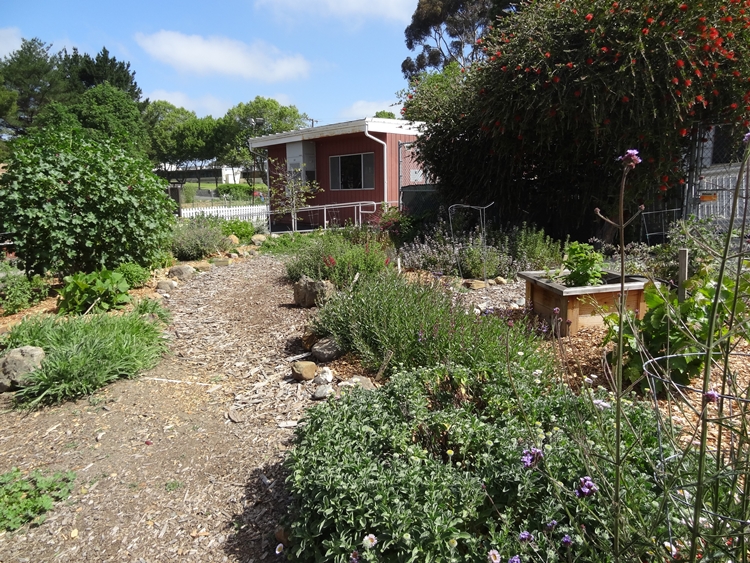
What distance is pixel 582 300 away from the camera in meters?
4.38

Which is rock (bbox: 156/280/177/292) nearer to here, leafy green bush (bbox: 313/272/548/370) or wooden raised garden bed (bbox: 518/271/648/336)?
leafy green bush (bbox: 313/272/548/370)

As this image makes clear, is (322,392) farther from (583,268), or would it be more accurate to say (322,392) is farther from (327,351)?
(583,268)

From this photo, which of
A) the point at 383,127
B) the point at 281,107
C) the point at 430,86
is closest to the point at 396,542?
the point at 430,86

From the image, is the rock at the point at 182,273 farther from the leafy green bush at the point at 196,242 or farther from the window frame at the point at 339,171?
the window frame at the point at 339,171

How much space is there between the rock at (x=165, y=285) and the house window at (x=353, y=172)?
30.9 feet

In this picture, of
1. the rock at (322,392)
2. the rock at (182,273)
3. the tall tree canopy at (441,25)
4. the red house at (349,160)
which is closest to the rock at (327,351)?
the rock at (322,392)

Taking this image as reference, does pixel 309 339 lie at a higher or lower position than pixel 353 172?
lower

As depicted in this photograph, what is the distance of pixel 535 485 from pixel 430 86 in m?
9.83

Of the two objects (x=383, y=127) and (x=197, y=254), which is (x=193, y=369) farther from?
(x=383, y=127)

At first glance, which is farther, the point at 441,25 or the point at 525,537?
the point at 441,25

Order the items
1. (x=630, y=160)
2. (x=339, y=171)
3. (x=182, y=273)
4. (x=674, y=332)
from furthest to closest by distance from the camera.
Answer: (x=339, y=171) → (x=182, y=273) → (x=674, y=332) → (x=630, y=160)

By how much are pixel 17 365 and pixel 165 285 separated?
3117 mm

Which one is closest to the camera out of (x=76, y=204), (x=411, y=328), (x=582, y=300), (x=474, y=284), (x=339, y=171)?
(x=411, y=328)

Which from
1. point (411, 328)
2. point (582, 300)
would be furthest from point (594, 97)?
point (411, 328)
